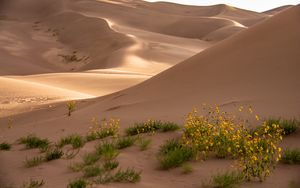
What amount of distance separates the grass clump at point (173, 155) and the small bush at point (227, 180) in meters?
0.72

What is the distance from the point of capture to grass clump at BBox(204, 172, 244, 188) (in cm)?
440

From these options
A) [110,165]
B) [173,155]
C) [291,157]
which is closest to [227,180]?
[173,155]

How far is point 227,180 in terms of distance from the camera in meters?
4.43

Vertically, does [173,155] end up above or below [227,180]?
above

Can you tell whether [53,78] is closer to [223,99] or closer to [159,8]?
[223,99]

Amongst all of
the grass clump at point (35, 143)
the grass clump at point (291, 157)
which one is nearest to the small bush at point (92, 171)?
the grass clump at point (35, 143)

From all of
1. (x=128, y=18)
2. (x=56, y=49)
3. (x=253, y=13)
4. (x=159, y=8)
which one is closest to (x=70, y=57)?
(x=56, y=49)

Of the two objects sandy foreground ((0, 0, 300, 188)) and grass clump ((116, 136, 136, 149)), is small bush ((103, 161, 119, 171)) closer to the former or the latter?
sandy foreground ((0, 0, 300, 188))

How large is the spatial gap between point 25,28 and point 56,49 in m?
11.7

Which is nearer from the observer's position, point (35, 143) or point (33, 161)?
point (33, 161)

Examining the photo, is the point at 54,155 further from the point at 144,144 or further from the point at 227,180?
the point at 227,180

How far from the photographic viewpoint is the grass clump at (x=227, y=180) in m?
4.40

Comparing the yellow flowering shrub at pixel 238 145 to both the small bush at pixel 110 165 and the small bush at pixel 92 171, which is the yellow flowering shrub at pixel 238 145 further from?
the small bush at pixel 92 171

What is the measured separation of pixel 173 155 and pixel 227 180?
100 cm
